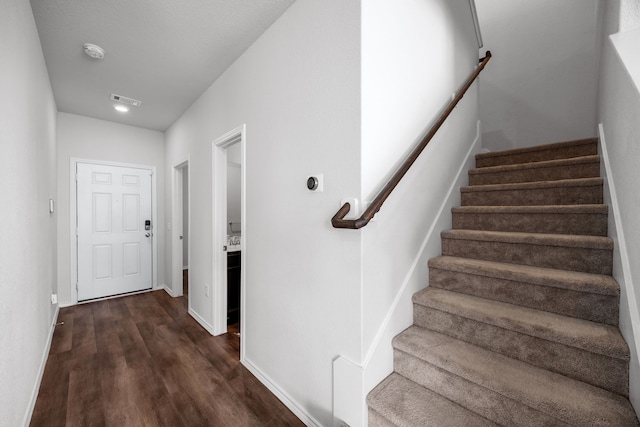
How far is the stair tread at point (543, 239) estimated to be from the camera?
1.42m

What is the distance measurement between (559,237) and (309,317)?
1537 millimetres

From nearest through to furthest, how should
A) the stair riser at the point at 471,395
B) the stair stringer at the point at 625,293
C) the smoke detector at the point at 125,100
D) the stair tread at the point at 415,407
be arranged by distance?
the stair stringer at the point at 625,293, the stair riser at the point at 471,395, the stair tread at the point at 415,407, the smoke detector at the point at 125,100

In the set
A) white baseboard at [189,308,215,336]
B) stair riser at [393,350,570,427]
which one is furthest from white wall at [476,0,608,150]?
white baseboard at [189,308,215,336]

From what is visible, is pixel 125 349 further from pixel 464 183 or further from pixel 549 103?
pixel 549 103

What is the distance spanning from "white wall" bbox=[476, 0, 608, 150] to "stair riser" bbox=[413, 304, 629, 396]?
311 centimetres

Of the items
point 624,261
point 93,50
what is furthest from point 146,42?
point 624,261

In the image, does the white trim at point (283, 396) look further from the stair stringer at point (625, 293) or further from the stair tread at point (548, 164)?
the stair tread at point (548, 164)

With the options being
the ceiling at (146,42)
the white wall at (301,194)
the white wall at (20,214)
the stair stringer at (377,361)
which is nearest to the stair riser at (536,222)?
the stair stringer at (377,361)

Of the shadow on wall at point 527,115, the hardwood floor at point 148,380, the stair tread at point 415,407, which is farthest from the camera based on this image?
the shadow on wall at point 527,115

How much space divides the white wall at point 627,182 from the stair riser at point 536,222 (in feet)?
0.45

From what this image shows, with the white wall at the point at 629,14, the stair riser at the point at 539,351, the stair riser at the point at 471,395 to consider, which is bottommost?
the stair riser at the point at 471,395

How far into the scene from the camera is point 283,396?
1.80 metres

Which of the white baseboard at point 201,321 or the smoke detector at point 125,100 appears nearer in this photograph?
the white baseboard at point 201,321

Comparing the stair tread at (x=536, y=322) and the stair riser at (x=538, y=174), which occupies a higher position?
the stair riser at (x=538, y=174)
